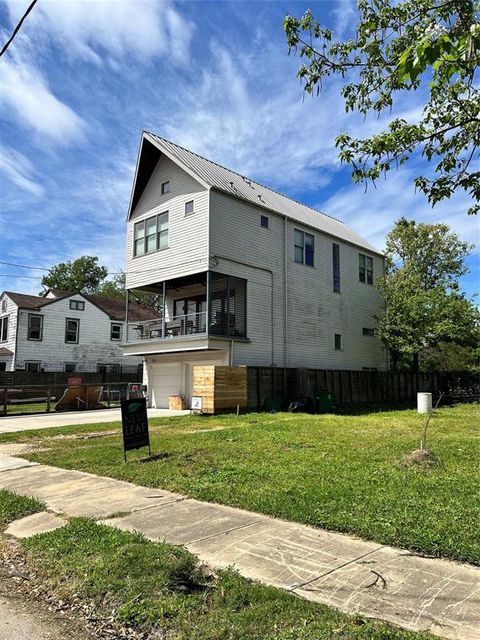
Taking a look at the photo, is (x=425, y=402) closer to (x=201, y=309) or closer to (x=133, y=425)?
(x=201, y=309)

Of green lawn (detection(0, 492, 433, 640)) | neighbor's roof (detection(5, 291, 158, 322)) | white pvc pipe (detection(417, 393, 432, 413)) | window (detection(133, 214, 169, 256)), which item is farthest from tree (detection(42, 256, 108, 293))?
green lawn (detection(0, 492, 433, 640))

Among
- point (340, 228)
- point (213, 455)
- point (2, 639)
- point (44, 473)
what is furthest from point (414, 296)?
point (2, 639)

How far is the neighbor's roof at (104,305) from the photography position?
34.6 m

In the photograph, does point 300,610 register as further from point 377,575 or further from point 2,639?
point 2,639

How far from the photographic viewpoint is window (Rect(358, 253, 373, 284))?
29219 millimetres

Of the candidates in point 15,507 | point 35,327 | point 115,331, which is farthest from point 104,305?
point 15,507

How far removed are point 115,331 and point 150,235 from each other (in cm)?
1713

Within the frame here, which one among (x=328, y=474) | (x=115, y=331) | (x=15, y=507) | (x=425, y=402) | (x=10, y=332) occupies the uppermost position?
(x=115, y=331)

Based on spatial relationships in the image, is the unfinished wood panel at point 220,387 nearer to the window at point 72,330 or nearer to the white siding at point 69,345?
the white siding at point 69,345

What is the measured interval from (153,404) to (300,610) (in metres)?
21.3

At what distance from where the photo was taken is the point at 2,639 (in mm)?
3170

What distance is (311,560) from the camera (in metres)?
4.21

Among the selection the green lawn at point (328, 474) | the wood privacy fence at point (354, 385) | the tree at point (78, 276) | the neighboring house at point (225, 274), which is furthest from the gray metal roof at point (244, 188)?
the tree at point (78, 276)

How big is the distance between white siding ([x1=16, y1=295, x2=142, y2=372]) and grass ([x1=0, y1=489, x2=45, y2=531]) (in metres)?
29.5
